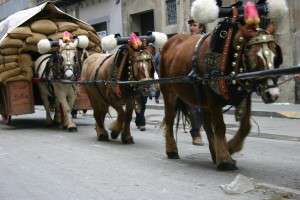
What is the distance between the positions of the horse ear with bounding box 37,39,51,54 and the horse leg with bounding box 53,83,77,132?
0.78 meters

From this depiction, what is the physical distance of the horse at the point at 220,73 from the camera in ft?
21.5

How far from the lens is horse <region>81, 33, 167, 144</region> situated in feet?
A: 31.8

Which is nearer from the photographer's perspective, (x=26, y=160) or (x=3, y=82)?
(x=26, y=160)

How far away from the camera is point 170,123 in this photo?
8.91m

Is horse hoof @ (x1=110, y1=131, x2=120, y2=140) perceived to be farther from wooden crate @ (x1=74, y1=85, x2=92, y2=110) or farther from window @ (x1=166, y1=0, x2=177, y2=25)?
window @ (x1=166, y1=0, x2=177, y2=25)

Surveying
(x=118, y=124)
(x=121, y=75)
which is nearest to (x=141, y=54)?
(x=121, y=75)

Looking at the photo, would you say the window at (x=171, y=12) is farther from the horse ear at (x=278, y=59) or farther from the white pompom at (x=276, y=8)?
the horse ear at (x=278, y=59)

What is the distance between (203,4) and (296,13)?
1298 cm

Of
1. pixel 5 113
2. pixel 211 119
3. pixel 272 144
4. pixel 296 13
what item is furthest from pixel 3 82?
pixel 296 13

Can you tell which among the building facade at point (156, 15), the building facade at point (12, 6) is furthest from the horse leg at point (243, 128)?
the building facade at point (12, 6)

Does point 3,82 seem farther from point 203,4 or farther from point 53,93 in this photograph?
point 203,4

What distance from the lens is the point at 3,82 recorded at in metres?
13.8

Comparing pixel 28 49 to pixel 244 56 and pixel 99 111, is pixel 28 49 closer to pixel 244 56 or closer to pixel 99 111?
pixel 99 111

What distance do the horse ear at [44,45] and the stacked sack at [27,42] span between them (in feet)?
1.08
